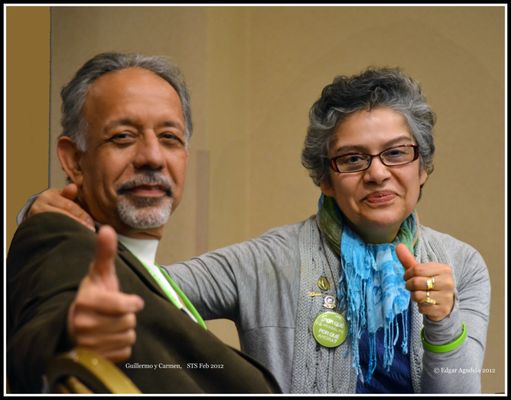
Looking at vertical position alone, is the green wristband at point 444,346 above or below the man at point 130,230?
below

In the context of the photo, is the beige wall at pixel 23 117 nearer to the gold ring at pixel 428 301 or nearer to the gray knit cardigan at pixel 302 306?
the gray knit cardigan at pixel 302 306

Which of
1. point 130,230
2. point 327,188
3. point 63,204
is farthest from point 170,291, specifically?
point 327,188

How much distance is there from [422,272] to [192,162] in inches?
19.4

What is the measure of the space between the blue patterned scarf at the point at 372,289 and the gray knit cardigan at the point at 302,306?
22 mm

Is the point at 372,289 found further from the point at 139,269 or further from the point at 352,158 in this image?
the point at 139,269

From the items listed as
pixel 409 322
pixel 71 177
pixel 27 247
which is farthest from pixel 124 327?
pixel 409 322

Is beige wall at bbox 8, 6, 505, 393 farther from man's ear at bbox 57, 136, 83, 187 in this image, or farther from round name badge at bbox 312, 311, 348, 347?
man's ear at bbox 57, 136, 83, 187

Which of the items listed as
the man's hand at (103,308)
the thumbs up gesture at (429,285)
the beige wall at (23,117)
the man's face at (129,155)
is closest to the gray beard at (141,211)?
the man's face at (129,155)

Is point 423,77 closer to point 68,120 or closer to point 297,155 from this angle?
point 297,155

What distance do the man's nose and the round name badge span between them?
0.48 metres

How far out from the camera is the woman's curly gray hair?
5.51ft

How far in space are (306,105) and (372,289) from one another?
40cm

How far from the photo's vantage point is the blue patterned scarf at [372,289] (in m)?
1.63

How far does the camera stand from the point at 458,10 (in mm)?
1721
